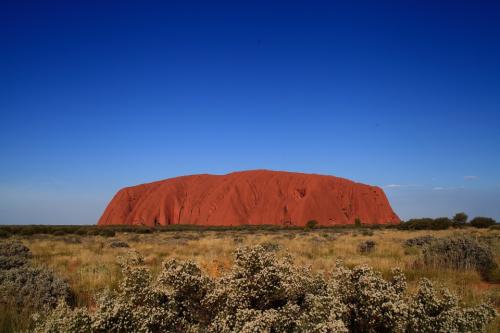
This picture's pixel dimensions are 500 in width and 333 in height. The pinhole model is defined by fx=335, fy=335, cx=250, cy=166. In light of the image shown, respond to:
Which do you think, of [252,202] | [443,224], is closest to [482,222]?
[443,224]

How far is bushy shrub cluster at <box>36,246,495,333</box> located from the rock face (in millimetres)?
73804

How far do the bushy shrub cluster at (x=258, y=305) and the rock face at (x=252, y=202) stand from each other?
7380 centimetres

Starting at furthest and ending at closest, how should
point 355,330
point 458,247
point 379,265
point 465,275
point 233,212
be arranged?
point 233,212
point 458,247
point 379,265
point 465,275
point 355,330

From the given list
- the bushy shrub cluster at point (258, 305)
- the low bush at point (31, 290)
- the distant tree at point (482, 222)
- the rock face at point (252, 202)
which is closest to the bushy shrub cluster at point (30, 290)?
the low bush at point (31, 290)

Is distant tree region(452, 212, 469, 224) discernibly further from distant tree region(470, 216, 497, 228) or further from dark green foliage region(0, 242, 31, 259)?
dark green foliage region(0, 242, 31, 259)

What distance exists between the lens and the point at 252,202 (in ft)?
281

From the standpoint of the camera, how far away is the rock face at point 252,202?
80.1m

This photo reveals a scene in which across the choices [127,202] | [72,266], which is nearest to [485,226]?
[72,266]

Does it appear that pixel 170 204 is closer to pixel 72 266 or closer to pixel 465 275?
pixel 72 266

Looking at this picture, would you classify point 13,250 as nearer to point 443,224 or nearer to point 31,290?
point 31,290

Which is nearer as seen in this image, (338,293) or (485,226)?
(338,293)

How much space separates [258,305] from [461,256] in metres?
10.6

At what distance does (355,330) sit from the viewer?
290 centimetres

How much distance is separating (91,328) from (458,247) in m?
12.1
